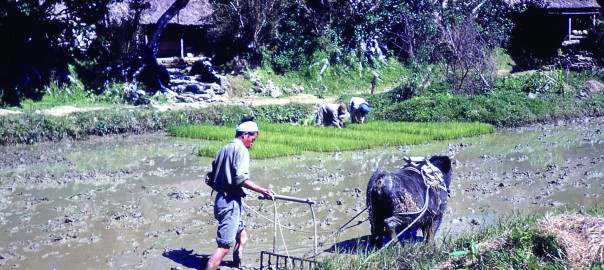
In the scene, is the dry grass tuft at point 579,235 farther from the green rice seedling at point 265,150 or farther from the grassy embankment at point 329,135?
the grassy embankment at point 329,135

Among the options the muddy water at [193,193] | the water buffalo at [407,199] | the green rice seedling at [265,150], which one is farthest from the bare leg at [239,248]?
the green rice seedling at [265,150]

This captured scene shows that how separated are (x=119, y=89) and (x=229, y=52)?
4.88m

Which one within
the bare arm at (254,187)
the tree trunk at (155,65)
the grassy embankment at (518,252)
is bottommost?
the grassy embankment at (518,252)

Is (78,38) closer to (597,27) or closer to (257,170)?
(257,170)

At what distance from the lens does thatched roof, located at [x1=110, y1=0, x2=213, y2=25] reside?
71.8 ft

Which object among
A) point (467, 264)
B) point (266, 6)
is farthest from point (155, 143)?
point (467, 264)

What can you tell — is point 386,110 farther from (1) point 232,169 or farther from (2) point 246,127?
(1) point 232,169

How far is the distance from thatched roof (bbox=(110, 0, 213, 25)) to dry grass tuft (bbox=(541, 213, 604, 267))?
57.7ft

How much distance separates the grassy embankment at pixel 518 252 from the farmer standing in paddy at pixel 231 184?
1.00 metres

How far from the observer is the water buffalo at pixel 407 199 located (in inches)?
249

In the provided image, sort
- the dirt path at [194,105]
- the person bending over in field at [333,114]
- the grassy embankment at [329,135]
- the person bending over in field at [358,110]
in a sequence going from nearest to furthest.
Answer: the grassy embankment at [329,135] < the person bending over in field at [333,114] < the person bending over in field at [358,110] < the dirt path at [194,105]

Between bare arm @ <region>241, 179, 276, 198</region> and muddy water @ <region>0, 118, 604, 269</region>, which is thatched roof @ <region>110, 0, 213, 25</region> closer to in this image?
muddy water @ <region>0, 118, 604, 269</region>

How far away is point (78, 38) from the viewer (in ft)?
69.2

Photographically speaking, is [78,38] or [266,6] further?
[266,6]
